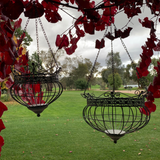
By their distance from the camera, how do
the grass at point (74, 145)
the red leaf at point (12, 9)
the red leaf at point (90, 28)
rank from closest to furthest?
the red leaf at point (12, 9) < the red leaf at point (90, 28) < the grass at point (74, 145)

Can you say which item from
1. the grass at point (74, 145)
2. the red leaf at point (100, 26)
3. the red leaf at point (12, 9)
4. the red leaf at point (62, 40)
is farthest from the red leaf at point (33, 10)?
the grass at point (74, 145)

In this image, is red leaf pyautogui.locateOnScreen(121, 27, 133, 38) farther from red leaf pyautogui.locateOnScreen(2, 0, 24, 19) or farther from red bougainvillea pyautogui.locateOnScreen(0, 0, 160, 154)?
red leaf pyautogui.locateOnScreen(2, 0, 24, 19)

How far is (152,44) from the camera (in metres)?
0.87

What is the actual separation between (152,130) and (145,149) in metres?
1.26

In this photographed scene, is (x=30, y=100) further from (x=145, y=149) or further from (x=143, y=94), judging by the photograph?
(x=145, y=149)

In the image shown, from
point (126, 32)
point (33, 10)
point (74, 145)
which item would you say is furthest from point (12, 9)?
point (74, 145)

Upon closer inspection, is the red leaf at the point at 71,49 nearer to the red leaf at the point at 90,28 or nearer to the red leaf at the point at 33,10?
the red leaf at the point at 90,28

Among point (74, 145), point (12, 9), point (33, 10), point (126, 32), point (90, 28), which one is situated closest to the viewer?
point (12, 9)

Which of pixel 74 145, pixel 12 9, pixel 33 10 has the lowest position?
pixel 74 145

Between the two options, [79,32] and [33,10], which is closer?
[33,10]

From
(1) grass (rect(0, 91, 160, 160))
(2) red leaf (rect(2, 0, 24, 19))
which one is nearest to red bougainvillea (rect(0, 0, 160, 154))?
(2) red leaf (rect(2, 0, 24, 19))

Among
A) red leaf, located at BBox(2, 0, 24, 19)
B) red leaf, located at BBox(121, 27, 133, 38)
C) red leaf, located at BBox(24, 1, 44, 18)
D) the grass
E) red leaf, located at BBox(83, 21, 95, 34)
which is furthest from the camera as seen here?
the grass

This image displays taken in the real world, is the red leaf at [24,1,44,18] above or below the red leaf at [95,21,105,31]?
below

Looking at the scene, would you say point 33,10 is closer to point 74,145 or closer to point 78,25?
point 78,25
